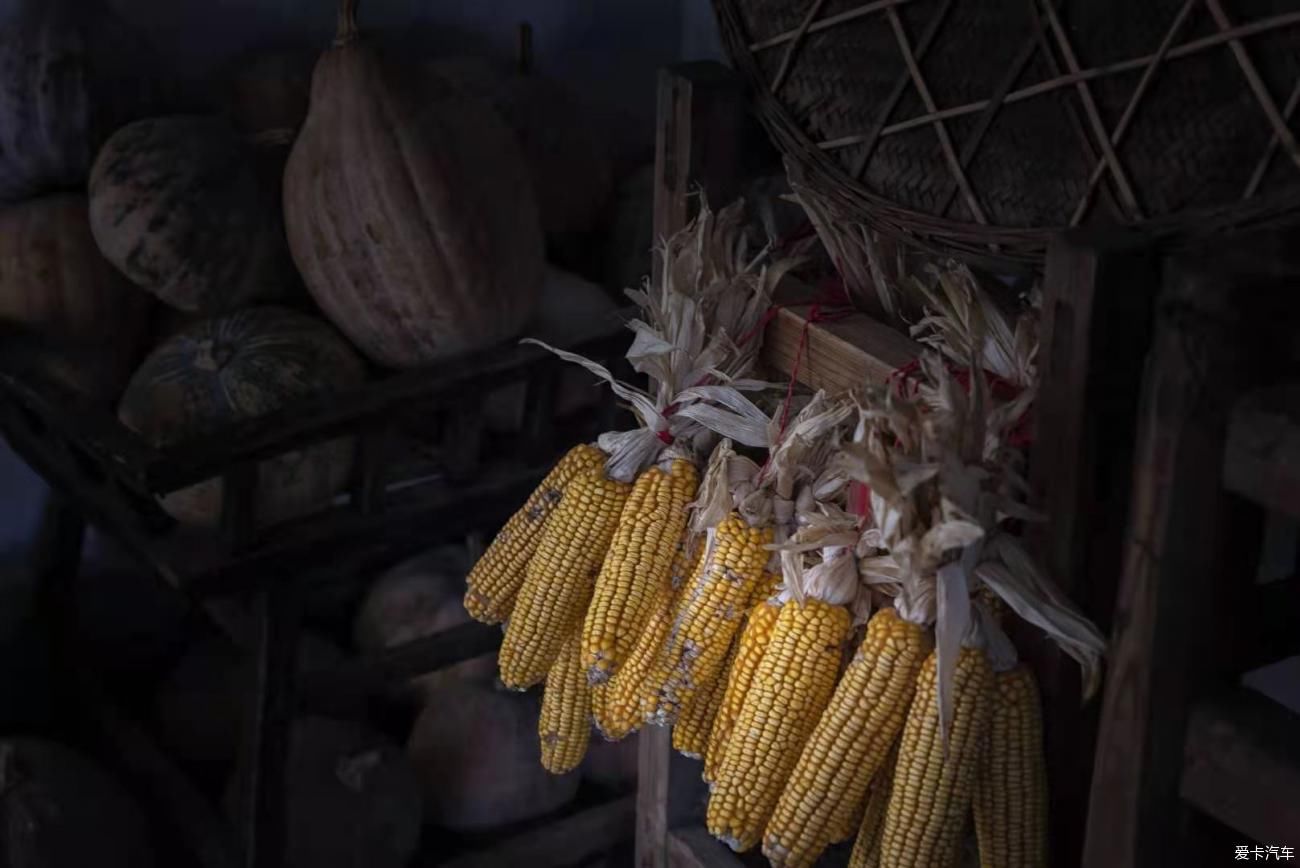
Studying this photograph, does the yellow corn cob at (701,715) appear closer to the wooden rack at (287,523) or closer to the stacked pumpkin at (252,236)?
the wooden rack at (287,523)

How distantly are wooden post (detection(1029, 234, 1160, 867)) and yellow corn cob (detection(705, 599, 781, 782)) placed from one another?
0.64 feet

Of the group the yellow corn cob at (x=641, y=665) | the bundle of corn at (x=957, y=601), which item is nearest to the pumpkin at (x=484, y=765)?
the yellow corn cob at (x=641, y=665)

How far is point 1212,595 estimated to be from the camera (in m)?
0.92

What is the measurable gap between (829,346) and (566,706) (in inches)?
16.6

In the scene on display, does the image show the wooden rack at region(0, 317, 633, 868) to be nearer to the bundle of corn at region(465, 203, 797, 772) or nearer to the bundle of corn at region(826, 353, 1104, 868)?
the bundle of corn at region(465, 203, 797, 772)

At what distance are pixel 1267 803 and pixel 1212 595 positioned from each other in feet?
0.42

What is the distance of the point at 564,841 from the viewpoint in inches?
89.1

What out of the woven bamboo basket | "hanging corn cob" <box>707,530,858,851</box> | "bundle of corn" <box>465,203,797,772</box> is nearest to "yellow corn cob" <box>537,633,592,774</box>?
"bundle of corn" <box>465,203,797,772</box>

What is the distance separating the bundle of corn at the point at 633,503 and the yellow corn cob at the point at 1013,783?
32 cm

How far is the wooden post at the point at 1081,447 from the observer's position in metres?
0.95

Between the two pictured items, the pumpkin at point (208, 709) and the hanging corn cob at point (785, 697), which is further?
the pumpkin at point (208, 709)

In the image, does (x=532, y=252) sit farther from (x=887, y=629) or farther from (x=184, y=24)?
(x=887, y=629)

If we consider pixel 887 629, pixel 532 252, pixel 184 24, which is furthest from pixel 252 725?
pixel 184 24

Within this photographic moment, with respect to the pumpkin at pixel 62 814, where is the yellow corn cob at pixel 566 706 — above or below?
above
